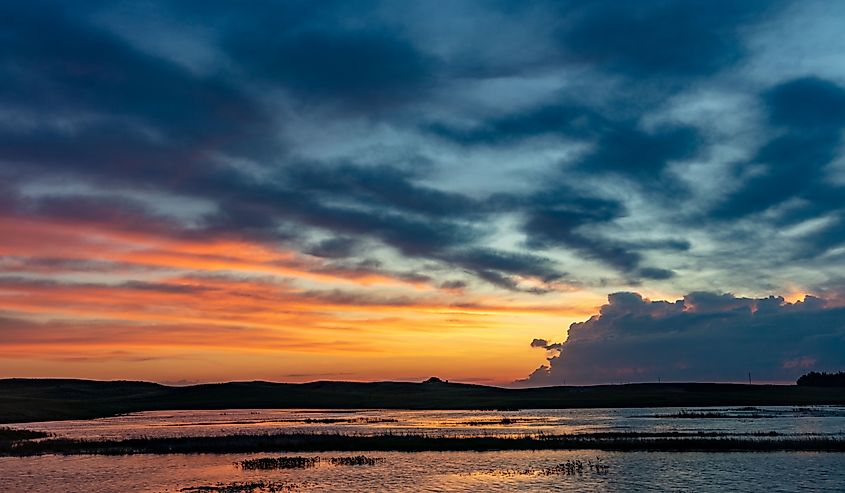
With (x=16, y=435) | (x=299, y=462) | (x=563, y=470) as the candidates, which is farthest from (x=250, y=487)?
(x=16, y=435)

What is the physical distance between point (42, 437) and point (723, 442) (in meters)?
77.3

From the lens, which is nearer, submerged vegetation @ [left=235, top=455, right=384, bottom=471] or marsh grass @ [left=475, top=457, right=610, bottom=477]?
marsh grass @ [left=475, top=457, right=610, bottom=477]

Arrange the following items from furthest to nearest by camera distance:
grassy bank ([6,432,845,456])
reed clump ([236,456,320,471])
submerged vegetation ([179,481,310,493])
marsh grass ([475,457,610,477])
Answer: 1. grassy bank ([6,432,845,456])
2. reed clump ([236,456,320,471])
3. marsh grass ([475,457,610,477])
4. submerged vegetation ([179,481,310,493])

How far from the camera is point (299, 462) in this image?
204 feet

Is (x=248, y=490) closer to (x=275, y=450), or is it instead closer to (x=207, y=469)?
(x=207, y=469)

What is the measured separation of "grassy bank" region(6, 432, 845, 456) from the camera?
227ft

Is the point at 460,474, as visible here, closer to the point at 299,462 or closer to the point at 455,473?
the point at 455,473

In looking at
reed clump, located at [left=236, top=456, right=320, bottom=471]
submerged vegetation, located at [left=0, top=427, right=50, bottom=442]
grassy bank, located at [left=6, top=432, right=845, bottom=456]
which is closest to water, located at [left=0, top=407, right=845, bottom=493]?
reed clump, located at [left=236, top=456, right=320, bottom=471]

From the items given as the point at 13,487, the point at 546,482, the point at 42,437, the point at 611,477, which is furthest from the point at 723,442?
the point at 42,437

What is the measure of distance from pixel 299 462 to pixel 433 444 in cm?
1656

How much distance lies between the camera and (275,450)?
7350cm

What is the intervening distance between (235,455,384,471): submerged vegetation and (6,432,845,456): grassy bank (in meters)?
7.77

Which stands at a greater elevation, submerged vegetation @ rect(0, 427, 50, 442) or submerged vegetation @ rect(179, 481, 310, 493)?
submerged vegetation @ rect(0, 427, 50, 442)

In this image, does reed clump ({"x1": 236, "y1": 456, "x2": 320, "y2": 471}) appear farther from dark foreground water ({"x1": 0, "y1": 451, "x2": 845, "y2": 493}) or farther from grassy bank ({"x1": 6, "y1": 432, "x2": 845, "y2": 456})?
grassy bank ({"x1": 6, "y1": 432, "x2": 845, "y2": 456})
